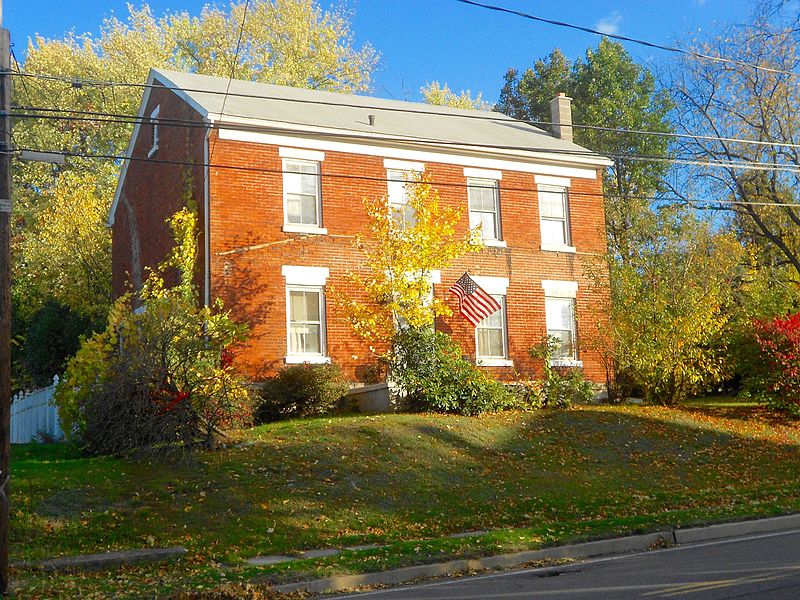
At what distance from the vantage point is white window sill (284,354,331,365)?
23594mm

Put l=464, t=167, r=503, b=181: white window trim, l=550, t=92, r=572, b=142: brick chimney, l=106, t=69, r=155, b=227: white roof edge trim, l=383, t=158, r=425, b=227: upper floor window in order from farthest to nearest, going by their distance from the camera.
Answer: l=550, t=92, r=572, b=142: brick chimney
l=106, t=69, r=155, b=227: white roof edge trim
l=464, t=167, r=503, b=181: white window trim
l=383, t=158, r=425, b=227: upper floor window

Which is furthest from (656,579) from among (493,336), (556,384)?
(493,336)

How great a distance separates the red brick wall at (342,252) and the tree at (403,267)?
1.24 meters

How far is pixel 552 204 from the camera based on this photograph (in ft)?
91.9

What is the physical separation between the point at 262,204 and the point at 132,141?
828 cm

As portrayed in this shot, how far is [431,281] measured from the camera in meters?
25.4

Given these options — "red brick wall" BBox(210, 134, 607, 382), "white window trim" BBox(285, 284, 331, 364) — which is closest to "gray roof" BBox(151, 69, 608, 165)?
"red brick wall" BBox(210, 134, 607, 382)

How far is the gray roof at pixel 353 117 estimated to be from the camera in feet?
80.4

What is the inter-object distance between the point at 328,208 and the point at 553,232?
7153 mm

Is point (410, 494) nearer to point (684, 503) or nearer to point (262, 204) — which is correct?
point (684, 503)

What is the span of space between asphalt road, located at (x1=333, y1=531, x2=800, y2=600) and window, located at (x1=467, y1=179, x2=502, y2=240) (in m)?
15.2

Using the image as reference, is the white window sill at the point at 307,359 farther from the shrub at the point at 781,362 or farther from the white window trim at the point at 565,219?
the shrub at the point at 781,362

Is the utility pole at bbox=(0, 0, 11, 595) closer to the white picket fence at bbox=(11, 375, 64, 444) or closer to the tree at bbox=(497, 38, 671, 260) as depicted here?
the white picket fence at bbox=(11, 375, 64, 444)

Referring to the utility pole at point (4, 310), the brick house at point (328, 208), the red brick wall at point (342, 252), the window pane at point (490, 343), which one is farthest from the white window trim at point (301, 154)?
the utility pole at point (4, 310)
